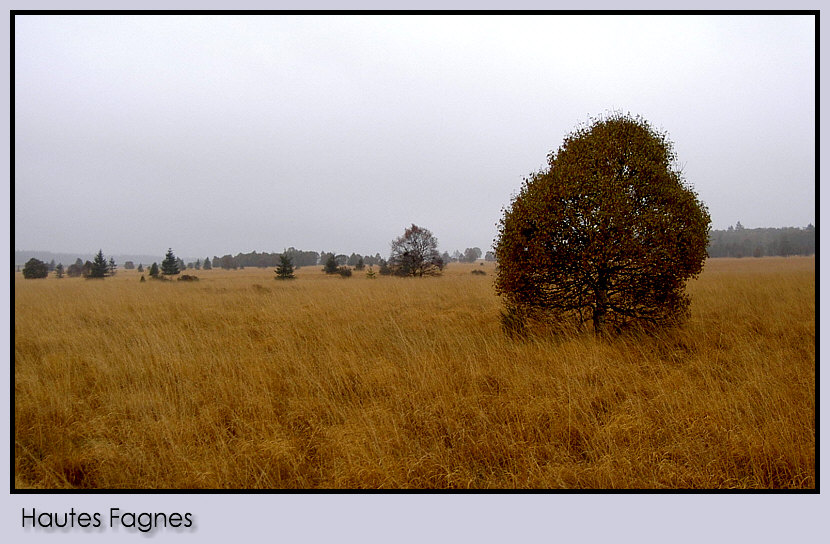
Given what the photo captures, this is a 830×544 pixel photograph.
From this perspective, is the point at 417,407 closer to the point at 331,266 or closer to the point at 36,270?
the point at 36,270

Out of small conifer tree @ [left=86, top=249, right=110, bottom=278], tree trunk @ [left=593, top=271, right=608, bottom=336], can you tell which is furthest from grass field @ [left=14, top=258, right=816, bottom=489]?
small conifer tree @ [left=86, top=249, right=110, bottom=278]

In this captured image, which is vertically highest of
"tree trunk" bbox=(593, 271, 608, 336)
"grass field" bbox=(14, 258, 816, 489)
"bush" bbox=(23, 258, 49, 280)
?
"bush" bbox=(23, 258, 49, 280)

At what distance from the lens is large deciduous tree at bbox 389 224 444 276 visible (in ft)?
77.8

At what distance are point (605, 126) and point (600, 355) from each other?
139 inches

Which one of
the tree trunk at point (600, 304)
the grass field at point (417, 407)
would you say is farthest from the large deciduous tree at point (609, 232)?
Answer: the grass field at point (417, 407)

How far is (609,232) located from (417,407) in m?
3.70

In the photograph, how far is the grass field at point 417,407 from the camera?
2.96 m

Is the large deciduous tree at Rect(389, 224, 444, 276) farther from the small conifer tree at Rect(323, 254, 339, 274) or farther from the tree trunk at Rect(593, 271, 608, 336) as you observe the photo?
the tree trunk at Rect(593, 271, 608, 336)

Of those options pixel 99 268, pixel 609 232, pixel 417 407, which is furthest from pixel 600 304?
pixel 99 268

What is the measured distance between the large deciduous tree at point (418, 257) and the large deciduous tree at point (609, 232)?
17734mm

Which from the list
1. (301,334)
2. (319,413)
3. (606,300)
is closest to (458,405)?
(319,413)

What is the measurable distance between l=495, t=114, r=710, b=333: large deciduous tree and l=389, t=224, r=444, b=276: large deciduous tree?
17.7 m

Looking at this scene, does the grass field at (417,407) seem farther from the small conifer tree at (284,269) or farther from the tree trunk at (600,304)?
the small conifer tree at (284,269)

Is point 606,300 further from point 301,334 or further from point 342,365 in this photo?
point 301,334
